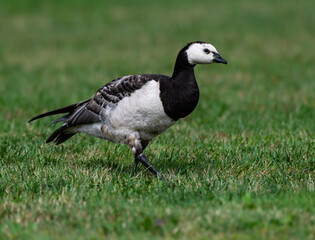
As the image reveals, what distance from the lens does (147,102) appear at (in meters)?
5.38

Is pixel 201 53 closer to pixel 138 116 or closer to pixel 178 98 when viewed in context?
pixel 178 98

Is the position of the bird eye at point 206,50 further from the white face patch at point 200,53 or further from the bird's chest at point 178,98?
the bird's chest at point 178,98

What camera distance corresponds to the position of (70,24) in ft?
72.0

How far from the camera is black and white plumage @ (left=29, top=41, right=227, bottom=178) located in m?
5.39

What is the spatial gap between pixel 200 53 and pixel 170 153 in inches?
63.6

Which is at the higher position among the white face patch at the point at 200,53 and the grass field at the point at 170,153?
the white face patch at the point at 200,53

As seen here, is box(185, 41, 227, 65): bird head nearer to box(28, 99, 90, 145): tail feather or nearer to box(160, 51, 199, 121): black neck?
box(160, 51, 199, 121): black neck

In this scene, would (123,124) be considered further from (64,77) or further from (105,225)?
(64,77)

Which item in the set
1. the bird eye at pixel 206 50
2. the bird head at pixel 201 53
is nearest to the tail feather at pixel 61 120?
the bird head at pixel 201 53

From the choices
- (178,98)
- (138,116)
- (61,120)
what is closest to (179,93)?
(178,98)

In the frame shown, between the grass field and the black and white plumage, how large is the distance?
48 cm

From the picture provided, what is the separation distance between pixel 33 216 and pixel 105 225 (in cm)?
67

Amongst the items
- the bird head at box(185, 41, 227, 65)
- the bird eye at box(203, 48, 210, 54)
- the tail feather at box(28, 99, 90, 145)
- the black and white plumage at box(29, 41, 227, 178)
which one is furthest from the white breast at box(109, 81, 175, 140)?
the tail feather at box(28, 99, 90, 145)

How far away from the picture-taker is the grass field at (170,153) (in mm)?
3980
